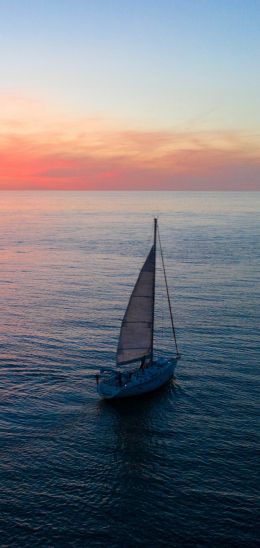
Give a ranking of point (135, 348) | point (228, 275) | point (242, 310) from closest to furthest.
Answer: point (135, 348) < point (242, 310) < point (228, 275)

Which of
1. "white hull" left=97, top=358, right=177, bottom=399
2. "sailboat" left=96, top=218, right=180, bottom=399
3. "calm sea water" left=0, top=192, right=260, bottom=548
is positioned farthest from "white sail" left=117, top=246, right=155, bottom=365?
"calm sea water" left=0, top=192, right=260, bottom=548

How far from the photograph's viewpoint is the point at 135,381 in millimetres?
54781

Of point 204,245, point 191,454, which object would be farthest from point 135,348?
point 204,245

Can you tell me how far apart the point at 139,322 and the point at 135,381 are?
25.5 ft

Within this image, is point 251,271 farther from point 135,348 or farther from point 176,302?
point 135,348

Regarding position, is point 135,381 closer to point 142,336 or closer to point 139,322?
point 142,336

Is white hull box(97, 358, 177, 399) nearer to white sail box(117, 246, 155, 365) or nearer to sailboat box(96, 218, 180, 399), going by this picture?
sailboat box(96, 218, 180, 399)

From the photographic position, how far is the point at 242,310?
84.2 meters

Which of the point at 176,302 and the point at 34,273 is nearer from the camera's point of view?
the point at 176,302

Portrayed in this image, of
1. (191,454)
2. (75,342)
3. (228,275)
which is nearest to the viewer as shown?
(191,454)

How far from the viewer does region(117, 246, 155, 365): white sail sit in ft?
193

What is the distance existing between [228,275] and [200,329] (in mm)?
41373

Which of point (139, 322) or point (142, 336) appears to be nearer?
point (139, 322)

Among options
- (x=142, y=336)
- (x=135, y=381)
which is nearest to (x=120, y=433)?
(x=135, y=381)
